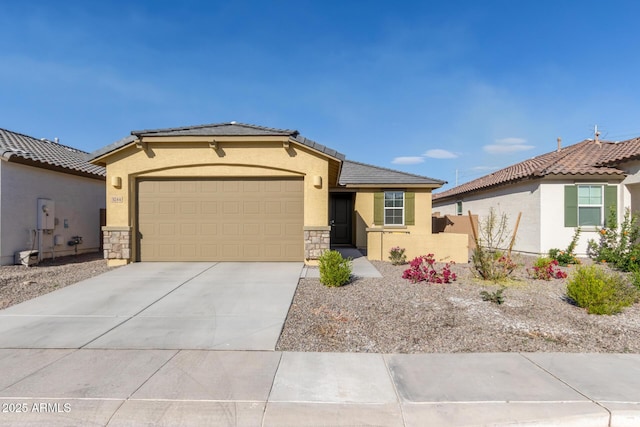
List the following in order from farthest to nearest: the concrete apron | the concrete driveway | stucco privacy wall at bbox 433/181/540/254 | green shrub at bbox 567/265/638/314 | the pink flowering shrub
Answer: stucco privacy wall at bbox 433/181/540/254, the concrete apron, the pink flowering shrub, green shrub at bbox 567/265/638/314, the concrete driveway

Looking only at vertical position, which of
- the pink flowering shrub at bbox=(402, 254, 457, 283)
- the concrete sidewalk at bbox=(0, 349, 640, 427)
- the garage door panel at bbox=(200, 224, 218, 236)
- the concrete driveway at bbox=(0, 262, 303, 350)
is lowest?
the concrete sidewalk at bbox=(0, 349, 640, 427)

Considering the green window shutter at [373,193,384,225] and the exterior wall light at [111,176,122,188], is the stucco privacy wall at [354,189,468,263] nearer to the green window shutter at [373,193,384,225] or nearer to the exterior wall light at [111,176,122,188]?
the green window shutter at [373,193,384,225]

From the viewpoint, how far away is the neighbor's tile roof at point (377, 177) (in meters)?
14.8

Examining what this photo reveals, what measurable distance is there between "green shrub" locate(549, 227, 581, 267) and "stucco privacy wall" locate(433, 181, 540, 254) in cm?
37

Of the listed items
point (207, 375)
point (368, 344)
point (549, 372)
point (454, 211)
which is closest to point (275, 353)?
point (207, 375)

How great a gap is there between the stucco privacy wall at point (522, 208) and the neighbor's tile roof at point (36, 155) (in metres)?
15.6

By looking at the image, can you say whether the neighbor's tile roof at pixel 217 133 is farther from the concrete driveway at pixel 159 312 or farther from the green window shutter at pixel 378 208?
the green window shutter at pixel 378 208

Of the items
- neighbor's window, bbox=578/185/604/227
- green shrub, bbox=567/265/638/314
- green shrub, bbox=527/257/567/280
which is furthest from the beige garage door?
neighbor's window, bbox=578/185/604/227

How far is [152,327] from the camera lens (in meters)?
5.14

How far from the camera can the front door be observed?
15.4m

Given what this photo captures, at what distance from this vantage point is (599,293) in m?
5.72

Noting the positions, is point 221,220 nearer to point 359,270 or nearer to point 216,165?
point 216,165

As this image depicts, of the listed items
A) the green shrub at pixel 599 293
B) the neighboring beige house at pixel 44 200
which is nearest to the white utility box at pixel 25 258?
the neighboring beige house at pixel 44 200

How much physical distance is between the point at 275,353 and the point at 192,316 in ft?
6.98
